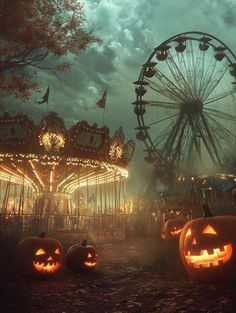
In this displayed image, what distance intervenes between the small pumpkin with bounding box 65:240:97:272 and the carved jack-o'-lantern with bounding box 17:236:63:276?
461 mm

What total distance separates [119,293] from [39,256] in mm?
2159

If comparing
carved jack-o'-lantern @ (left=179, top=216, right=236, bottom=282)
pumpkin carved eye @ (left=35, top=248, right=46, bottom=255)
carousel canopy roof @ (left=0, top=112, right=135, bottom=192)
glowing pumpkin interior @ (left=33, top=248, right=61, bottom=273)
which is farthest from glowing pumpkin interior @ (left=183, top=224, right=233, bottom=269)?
carousel canopy roof @ (left=0, top=112, right=135, bottom=192)

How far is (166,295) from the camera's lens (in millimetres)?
4691

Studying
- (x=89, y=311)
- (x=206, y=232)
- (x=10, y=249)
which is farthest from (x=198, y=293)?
(x=10, y=249)

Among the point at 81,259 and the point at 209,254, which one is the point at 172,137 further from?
the point at 209,254

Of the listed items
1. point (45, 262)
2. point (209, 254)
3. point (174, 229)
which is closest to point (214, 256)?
point (209, 254)

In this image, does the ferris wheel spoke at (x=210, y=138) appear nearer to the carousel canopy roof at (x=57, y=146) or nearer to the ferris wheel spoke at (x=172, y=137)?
the ferris wheel spoke at (x=172, y=137)

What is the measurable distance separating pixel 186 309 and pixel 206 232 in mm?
1820

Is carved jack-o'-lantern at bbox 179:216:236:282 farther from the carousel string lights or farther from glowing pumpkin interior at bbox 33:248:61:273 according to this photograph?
the carousel string lights

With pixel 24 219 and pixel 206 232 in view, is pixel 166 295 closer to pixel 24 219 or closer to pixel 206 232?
pixel 206 232

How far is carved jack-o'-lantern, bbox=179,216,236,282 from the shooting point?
17.3 ft

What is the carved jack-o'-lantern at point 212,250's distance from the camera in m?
5.27

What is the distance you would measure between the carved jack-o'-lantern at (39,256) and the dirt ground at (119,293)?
0.76 ft

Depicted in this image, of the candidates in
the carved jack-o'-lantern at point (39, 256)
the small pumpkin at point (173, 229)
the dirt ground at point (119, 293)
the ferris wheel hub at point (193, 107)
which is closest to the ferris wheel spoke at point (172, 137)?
the ferris wheel hub at point (193, 107)
